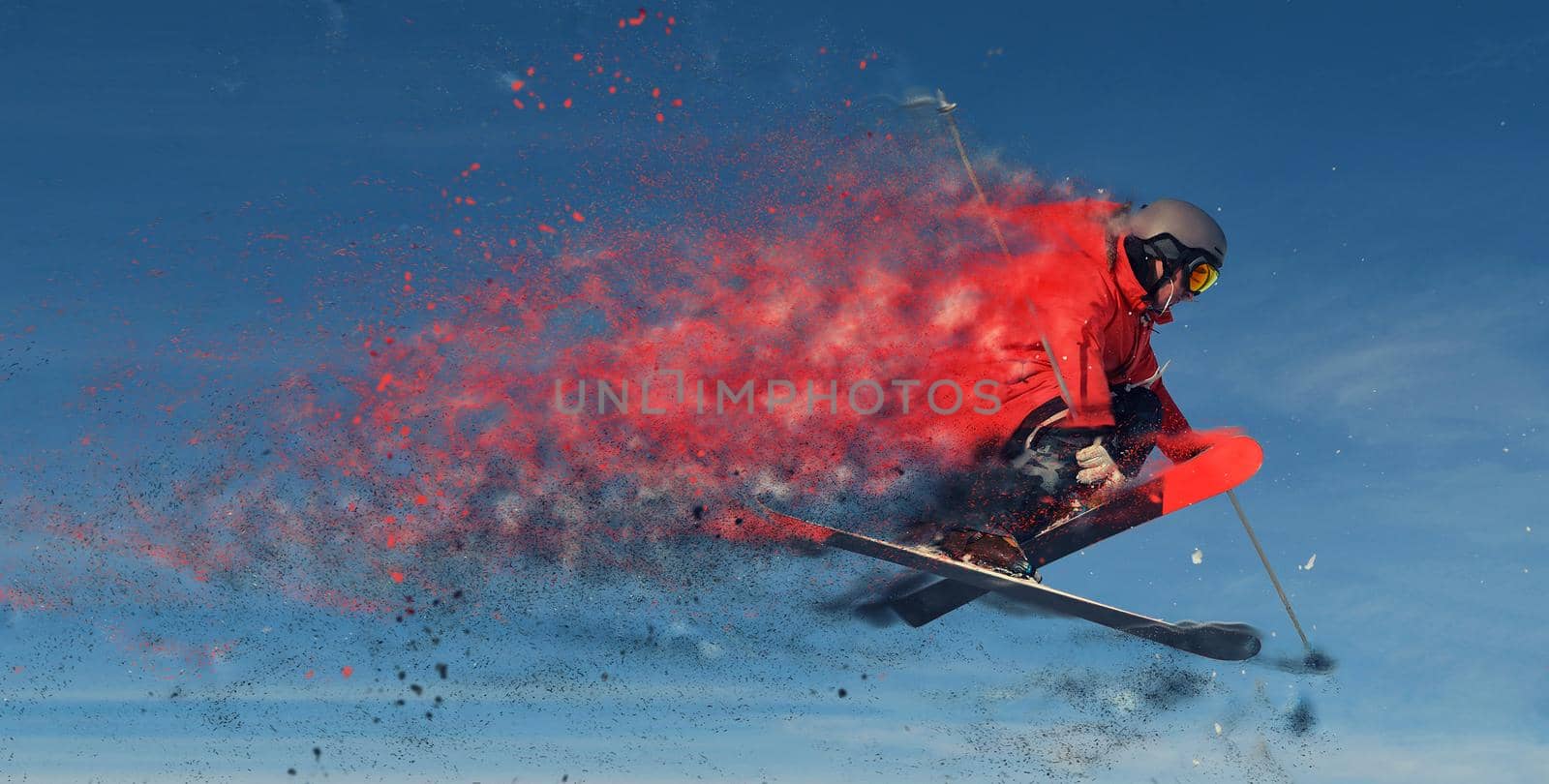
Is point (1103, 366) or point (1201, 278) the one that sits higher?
point (1201, 278)

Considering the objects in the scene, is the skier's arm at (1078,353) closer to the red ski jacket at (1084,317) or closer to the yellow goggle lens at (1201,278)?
the red ski jacket at (1084,317)

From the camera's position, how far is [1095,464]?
11523 mm

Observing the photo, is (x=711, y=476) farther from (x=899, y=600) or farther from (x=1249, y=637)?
(x=1249, y=637)

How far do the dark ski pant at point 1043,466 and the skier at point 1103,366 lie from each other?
0.04 feet

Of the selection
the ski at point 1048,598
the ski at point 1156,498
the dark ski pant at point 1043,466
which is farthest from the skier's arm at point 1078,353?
the ski at point 1048,598

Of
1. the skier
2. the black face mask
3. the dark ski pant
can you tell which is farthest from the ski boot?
the black face mask

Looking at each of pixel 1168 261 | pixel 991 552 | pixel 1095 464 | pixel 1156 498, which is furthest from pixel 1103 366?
pixel 991 552

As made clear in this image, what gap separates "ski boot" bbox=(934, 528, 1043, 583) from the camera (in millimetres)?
12742

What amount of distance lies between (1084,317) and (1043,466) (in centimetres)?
160

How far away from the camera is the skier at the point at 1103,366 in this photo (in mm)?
10984

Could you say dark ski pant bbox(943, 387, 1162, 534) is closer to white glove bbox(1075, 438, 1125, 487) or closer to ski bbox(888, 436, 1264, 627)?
white glove bbox(1075, 438, 1125, 487)

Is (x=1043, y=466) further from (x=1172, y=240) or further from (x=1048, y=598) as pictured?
(x=1172, y=240)

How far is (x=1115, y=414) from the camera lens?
38.8 feet

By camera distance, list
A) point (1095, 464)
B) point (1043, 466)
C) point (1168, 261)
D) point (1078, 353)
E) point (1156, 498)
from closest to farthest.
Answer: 1. point (1078, 353)
2. point (1168, 261)
3. point (1095, 464)
4. point (1043, 466)
5. point (1156, 498)
